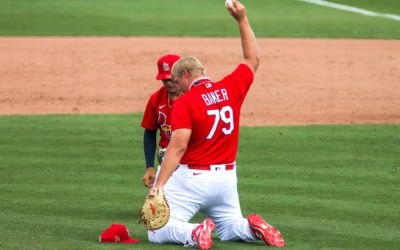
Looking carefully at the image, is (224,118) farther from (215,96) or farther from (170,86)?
(170,86)

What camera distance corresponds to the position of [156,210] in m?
Answer: 7.50

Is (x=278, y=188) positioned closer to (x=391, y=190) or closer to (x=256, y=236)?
(x=391, y=190)

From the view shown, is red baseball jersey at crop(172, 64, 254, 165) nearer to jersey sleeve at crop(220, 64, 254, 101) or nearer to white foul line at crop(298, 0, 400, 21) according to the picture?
jersey sleeve at crop(220, 64, 254, 101)

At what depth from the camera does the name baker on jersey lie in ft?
25.6

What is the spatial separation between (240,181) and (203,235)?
363cm

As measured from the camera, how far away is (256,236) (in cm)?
807

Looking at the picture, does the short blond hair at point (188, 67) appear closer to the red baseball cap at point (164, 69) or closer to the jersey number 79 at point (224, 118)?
the jersey number 79 at point (224, 118)

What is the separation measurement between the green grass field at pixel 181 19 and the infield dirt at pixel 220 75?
1267mm

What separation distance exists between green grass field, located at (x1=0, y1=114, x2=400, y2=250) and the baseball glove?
1.65 ft

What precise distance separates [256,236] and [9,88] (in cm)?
1128

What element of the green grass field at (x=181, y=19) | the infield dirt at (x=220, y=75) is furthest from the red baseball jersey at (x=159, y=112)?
the green grass field at (x=181, y=19)

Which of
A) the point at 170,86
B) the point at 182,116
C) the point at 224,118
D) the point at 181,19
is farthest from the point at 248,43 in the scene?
the point at 181,19

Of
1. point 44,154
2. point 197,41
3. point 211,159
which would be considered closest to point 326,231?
point 211,159

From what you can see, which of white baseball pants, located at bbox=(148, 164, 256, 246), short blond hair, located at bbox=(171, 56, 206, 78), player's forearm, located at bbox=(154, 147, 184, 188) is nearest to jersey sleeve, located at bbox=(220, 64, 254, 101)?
short blond hair, located at bbox=(171, 56, 206, 78)
